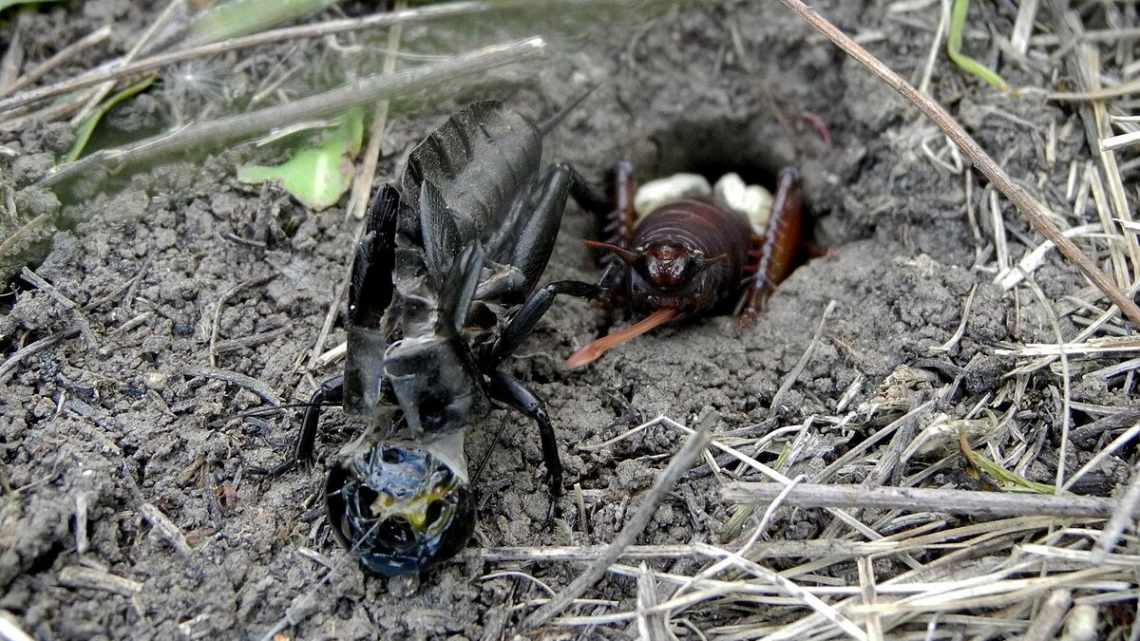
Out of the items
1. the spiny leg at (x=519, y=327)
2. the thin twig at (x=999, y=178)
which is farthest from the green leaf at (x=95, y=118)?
the thin twig at (x=999, y=178)

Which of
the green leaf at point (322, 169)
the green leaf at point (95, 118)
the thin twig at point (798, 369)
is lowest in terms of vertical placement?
the thin twig at point (798, 369)

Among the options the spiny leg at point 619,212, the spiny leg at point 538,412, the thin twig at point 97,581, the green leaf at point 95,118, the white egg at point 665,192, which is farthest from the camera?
the white egg at point 665,192

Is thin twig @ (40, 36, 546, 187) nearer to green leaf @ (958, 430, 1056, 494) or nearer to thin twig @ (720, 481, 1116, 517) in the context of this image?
thin twig @ (720, 481, 1116, 517)

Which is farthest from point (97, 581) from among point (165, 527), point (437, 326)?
point (437, 326)

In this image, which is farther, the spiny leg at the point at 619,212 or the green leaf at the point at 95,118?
the spiny leg at the point at 619,212

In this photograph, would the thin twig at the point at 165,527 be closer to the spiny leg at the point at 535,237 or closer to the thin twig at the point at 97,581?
the thin twig at the point at 97,581

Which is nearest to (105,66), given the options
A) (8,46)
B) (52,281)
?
(8,46)

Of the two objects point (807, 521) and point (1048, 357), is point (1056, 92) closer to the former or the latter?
point (1048, 357)

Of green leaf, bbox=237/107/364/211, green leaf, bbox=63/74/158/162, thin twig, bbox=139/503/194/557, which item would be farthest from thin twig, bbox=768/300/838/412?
green leaf, bbox=63/74/158/162
